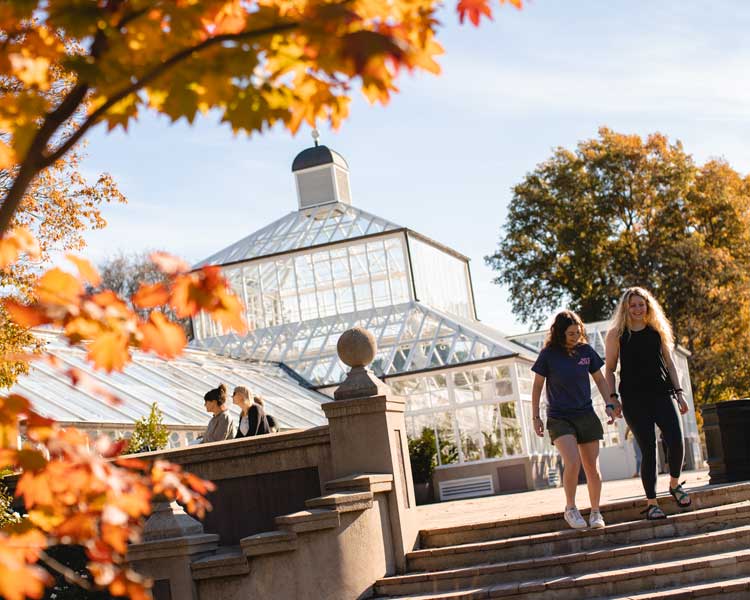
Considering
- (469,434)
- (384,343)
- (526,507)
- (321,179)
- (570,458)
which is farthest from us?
(321,179)

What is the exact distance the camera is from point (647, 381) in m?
8.45

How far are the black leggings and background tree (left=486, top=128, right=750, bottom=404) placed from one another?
90.0 feet

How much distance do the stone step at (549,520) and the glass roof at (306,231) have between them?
19953mm

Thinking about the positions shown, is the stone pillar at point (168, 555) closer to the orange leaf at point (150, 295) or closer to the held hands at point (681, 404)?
the held hands at point (681, 404)

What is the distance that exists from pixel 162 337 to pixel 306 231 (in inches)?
1077

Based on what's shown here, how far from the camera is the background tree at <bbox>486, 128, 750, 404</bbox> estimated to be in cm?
3503

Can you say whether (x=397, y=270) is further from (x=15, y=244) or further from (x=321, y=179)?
(x=15, y=244)

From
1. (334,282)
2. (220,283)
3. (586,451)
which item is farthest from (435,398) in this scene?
(220,283)

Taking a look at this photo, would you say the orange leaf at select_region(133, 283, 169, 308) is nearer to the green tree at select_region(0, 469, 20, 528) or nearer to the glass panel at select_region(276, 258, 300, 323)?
the green tree at select_region(0, 469, 20, 528)

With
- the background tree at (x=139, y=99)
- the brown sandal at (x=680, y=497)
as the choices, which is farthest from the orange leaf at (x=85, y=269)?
the brown sandal at (x=680, y=497)

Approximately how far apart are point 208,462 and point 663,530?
3644mm

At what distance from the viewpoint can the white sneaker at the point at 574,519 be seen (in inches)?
327

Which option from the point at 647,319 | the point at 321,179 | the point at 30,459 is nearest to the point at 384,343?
the point at 321,179

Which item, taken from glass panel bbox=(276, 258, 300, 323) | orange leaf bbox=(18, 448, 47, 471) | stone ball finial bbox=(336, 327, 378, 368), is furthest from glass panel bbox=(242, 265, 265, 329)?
orange leaf bbox=(18, 448, 47, 471)
